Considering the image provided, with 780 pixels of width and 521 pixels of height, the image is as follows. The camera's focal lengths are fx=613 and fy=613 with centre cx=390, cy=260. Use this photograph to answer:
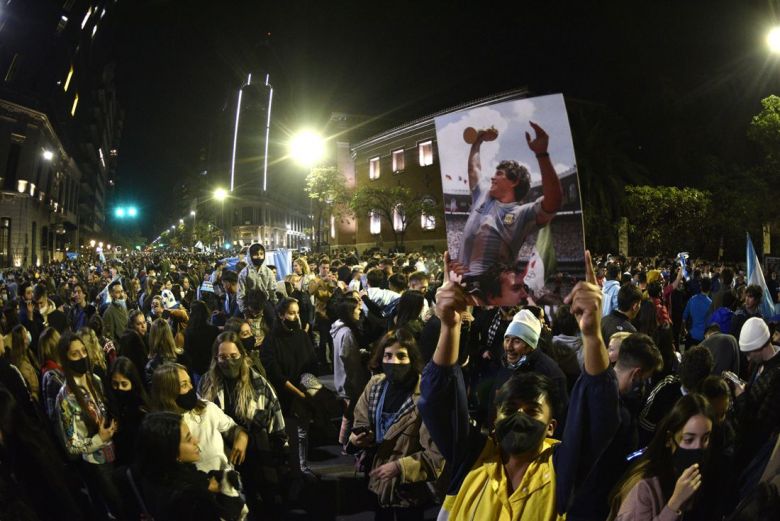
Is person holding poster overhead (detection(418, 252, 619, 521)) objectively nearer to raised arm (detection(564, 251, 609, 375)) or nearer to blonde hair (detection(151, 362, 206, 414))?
raised arm (detection(564, 251, 609, 375))

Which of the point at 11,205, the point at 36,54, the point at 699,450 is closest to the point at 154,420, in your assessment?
the point at 699,450

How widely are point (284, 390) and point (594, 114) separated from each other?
1357 inches

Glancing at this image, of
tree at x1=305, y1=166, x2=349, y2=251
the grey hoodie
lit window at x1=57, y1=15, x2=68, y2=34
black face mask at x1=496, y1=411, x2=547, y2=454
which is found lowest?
black face mask at x1=496, y1=411, x2=547, y2=454

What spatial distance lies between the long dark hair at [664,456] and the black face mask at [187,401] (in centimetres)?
299

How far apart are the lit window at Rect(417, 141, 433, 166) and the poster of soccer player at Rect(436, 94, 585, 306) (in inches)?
1684

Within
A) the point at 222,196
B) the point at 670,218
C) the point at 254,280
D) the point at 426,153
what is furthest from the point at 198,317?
the point at 426,153

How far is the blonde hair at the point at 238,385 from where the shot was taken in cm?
504

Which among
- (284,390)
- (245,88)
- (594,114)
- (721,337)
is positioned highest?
(245,88)

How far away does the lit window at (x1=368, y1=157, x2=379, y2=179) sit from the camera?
52062 millimetres

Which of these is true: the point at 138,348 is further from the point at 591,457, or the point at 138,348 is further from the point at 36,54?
the point at 36,54

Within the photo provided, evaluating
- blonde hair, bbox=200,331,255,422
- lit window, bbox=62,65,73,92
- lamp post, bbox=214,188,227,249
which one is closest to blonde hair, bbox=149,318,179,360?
blonde hair, bbox=200,331,255,422

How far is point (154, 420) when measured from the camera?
3.39 meters

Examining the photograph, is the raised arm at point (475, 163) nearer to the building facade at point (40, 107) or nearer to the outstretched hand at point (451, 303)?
the outstretched hand at point (451, 303)

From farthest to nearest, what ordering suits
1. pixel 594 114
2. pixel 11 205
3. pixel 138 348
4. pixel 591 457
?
1. pixel 11 205
2. pixel 594 114
3. pixel 138 348
4. pixel 591 457
